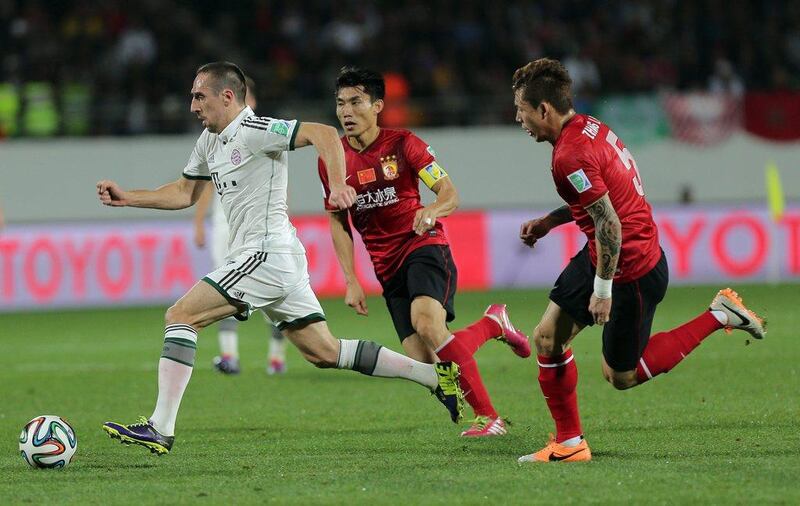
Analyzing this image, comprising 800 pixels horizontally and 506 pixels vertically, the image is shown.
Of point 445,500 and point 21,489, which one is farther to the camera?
point 21,489

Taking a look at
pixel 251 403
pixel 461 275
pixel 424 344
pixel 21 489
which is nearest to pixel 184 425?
pixel 251 403

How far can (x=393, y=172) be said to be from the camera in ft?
25.7

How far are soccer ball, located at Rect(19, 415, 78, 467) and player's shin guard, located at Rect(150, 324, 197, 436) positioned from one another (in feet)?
1.50

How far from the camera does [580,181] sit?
6121 millimetres

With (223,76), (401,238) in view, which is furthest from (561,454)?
(223,76)

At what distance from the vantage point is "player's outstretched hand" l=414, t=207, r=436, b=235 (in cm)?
714

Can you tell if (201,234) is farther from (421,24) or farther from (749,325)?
(421,24)

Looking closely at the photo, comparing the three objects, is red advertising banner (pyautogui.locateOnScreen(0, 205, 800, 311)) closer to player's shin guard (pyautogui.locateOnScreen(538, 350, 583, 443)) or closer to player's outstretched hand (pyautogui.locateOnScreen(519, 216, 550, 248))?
player's outstretched hand (pyautogui.locateOnScreen(519, 216, 550, 248))

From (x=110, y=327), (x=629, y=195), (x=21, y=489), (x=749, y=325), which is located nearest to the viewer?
(x=21, y=489)

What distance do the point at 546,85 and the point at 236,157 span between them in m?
1.84

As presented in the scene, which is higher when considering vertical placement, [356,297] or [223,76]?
[223,76]

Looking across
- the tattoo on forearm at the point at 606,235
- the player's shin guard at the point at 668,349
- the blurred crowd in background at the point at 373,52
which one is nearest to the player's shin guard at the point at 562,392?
the player's shin guard at the point at 668,349

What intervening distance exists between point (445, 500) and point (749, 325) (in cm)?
275

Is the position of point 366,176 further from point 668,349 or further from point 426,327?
point 668,349
